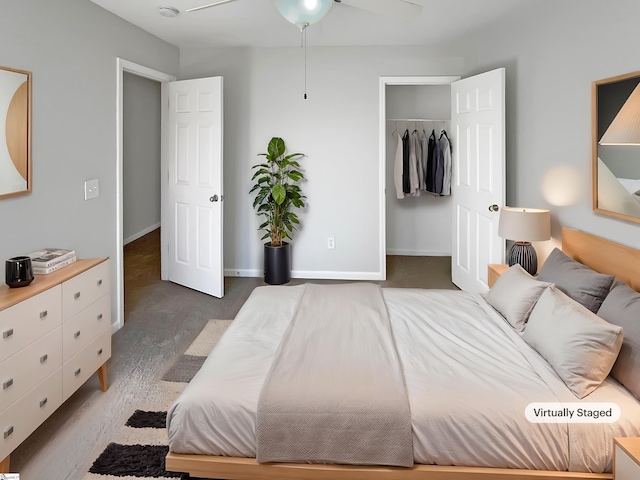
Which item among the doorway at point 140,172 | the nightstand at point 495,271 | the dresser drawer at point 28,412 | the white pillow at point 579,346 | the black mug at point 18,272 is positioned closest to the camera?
the white pillow at point 579,346

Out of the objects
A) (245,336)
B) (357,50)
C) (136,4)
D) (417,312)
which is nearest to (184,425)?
(245,336)

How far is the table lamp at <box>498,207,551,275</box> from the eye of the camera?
339 cm

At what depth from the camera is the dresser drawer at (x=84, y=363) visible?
2.53m

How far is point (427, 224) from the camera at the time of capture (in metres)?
6.55

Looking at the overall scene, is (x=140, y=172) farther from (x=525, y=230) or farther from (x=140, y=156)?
(x=525, y=230)

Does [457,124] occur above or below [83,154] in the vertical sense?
above

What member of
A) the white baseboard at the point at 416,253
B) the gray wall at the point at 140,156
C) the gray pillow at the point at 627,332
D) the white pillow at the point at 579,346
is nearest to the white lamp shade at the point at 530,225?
the gray pillow at the point at 627,332

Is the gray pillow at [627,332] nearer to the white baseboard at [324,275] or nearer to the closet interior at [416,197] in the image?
the white baseboard at [324,275]

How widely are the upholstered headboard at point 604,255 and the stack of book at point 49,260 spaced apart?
297cm

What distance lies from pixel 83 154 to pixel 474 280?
11.0ft

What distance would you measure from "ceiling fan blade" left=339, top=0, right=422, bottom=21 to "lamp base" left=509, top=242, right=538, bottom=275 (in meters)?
1.76

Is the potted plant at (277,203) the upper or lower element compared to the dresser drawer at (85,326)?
upper

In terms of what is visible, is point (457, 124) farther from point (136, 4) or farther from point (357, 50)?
point (136, 4)

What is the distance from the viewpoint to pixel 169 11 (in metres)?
3.80
